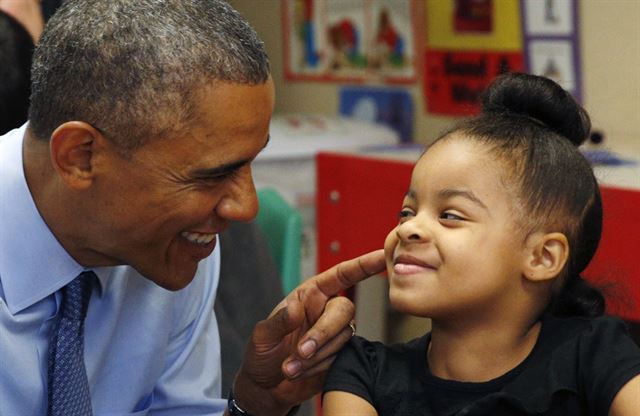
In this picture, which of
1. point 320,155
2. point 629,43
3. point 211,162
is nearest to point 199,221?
point 211,162

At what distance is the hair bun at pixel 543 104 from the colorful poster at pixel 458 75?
160 cm

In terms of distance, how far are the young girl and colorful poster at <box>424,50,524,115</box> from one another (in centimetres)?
166

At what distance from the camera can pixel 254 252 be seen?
1943 millimetres

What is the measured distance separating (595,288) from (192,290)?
62 centimetres

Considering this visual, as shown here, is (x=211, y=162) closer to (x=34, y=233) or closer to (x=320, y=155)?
(x=34, y=233)

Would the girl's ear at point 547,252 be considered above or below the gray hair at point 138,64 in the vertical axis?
below

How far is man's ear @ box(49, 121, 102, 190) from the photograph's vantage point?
4.49 ft

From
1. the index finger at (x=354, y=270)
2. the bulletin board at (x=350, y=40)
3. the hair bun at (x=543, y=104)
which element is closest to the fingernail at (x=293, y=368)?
the index finger at (x=354, y=270)

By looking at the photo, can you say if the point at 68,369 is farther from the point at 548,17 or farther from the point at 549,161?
the point at 548,17

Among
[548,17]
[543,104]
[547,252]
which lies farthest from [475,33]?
[547,252]

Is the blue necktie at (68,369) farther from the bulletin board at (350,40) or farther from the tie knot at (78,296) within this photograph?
the bulletin board at (350,40)

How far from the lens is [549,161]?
4.28 feet

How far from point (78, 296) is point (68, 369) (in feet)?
0.35

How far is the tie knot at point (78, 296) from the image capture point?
1.46 meters
